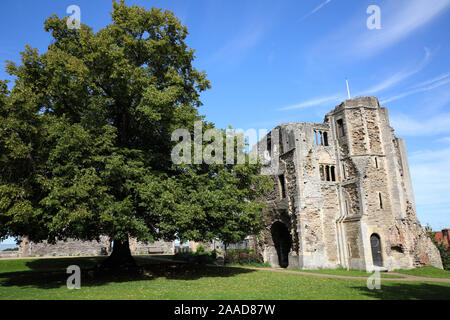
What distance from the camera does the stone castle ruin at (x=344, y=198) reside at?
2156cm

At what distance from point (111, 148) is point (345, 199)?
1824cm

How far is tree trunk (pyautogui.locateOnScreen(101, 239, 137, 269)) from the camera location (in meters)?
18.1

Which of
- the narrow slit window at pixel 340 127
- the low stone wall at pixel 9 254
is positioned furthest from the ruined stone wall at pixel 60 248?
the narrow slit window at pixel 340 127

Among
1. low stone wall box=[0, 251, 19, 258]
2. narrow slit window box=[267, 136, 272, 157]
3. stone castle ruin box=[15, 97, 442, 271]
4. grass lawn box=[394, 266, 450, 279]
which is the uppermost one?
narrow slit window box=[267, 136, 272, 157]

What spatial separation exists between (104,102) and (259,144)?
16912 mm

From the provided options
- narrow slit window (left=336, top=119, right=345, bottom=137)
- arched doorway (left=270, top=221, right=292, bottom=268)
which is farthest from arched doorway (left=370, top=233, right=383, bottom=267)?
narrow slit window (left=336, top=119, right=345, bottom=137)

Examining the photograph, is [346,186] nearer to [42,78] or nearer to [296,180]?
[296,180]

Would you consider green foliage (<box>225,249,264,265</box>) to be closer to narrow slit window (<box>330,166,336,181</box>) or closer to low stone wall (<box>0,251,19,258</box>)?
narrow slit window (<box>330,166,336,181</box>)

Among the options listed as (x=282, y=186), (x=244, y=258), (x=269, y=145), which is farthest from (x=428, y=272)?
(x=269, y=145)

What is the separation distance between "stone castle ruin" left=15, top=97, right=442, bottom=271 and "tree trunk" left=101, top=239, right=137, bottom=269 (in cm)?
1058

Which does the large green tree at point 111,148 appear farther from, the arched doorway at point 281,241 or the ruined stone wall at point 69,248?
the ruined stone wall at point 69,248

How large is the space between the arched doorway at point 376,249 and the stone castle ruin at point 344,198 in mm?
67

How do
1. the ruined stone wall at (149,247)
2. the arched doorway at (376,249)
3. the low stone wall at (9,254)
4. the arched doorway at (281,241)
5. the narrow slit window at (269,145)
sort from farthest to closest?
the ruined stone wall at (149,247) → the low stone wall at (9,254) → the narrow slit window at (269,145) → the arched doorway at (281,241) → the arched doorway at (376,249)
